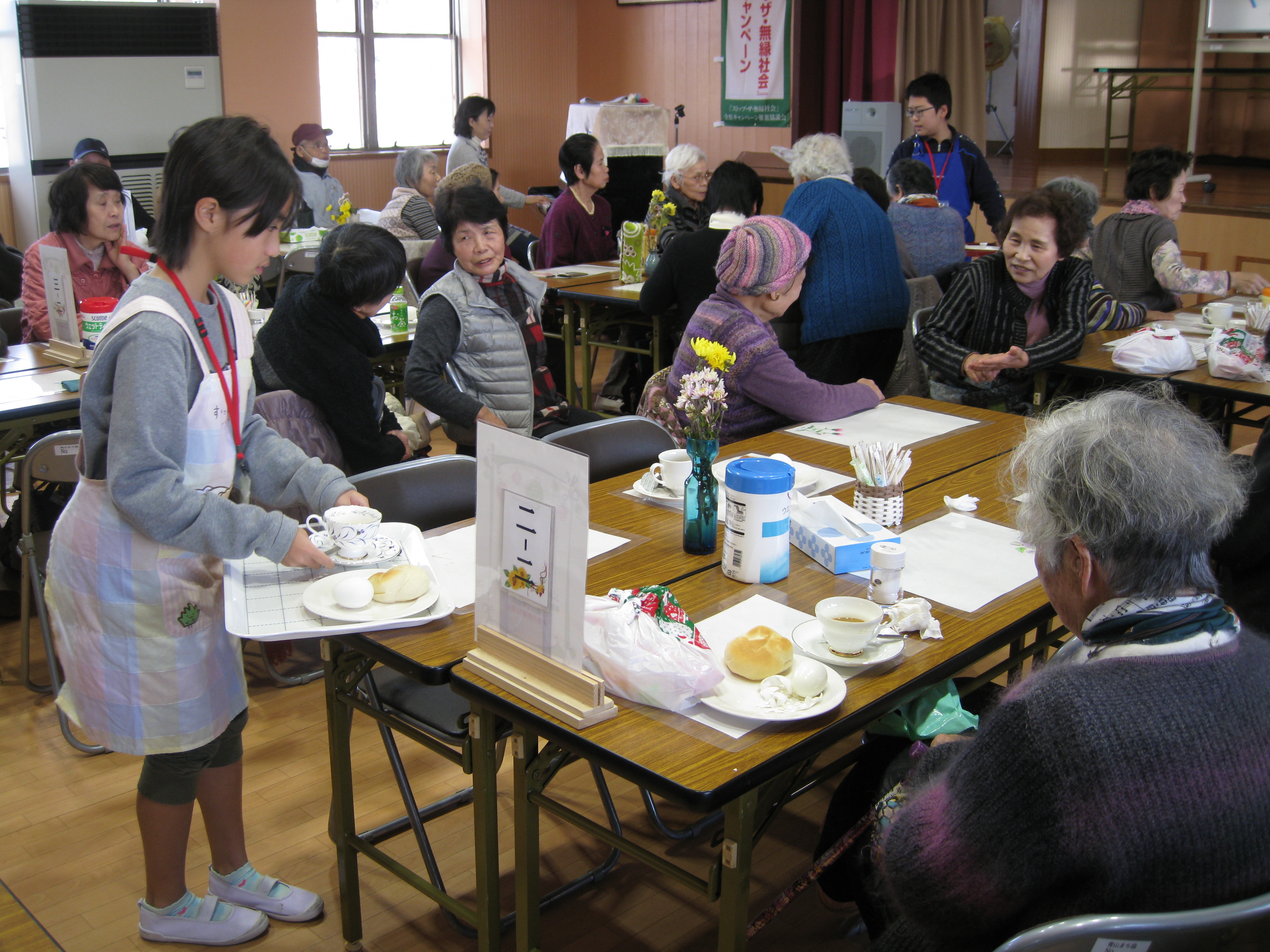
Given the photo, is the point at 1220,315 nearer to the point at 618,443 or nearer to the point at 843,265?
the point at 843,265

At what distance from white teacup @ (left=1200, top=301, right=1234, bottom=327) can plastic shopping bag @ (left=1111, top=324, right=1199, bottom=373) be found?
412 mm

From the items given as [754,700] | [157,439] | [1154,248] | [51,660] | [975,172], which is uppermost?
[975,172]

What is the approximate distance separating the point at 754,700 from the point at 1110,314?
3.14 metres

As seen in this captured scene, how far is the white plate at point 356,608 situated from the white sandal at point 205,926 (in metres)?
0.74

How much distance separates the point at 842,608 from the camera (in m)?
1.71

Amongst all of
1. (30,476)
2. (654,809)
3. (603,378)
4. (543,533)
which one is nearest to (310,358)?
(30,476)

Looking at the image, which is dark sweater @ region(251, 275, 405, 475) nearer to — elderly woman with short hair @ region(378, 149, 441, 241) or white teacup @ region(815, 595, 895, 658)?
white teacup @ region(815, 595, 895, 658)

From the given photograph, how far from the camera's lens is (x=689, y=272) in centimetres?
436

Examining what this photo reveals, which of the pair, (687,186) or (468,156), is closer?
(687,186)

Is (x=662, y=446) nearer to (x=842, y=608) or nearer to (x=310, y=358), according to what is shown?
(x=310, y=358)

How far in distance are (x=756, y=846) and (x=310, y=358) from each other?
1.64 m

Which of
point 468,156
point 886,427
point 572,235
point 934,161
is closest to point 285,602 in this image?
point 886,427

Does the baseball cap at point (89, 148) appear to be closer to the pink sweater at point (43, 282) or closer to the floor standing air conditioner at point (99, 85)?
the floor standing air conditioner at point (99, 85)

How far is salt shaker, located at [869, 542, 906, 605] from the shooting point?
1809 mm
